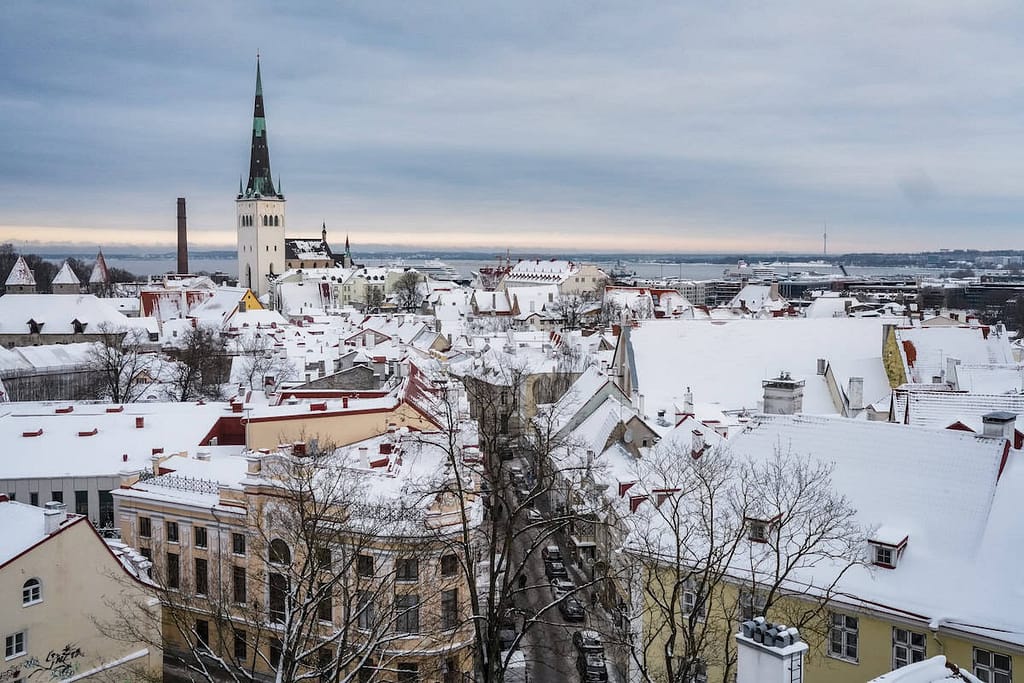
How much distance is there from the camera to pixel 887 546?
63.0 feet

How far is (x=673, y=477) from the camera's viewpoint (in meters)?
24.9

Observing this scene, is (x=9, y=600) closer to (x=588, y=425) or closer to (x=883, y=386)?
(x=588, y=425)

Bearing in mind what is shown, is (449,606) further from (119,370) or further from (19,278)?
(19,278)

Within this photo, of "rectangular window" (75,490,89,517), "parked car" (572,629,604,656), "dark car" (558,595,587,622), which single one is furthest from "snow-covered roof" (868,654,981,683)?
"rectangular window" (75,490,89,517)

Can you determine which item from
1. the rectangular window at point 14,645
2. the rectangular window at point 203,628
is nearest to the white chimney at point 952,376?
the rectangular window at point 203,628

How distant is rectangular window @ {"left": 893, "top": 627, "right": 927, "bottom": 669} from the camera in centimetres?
1809

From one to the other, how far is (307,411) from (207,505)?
337 inches

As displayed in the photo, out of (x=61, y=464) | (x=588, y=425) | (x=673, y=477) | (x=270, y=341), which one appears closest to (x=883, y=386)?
(x=588, y=425)

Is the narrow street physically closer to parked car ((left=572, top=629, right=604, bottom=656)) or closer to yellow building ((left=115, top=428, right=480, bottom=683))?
parked car ((left=572, top=629, right=604, bottom=656))

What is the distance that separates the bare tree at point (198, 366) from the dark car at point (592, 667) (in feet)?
130

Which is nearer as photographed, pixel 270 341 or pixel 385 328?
pixel 270 341

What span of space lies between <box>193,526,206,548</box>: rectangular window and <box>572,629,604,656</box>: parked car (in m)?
11.2

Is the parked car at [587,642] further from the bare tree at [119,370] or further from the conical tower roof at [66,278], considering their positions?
the conical tower roof at [66,278]

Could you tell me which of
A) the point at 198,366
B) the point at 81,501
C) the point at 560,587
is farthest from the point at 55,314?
the point at 560,587
